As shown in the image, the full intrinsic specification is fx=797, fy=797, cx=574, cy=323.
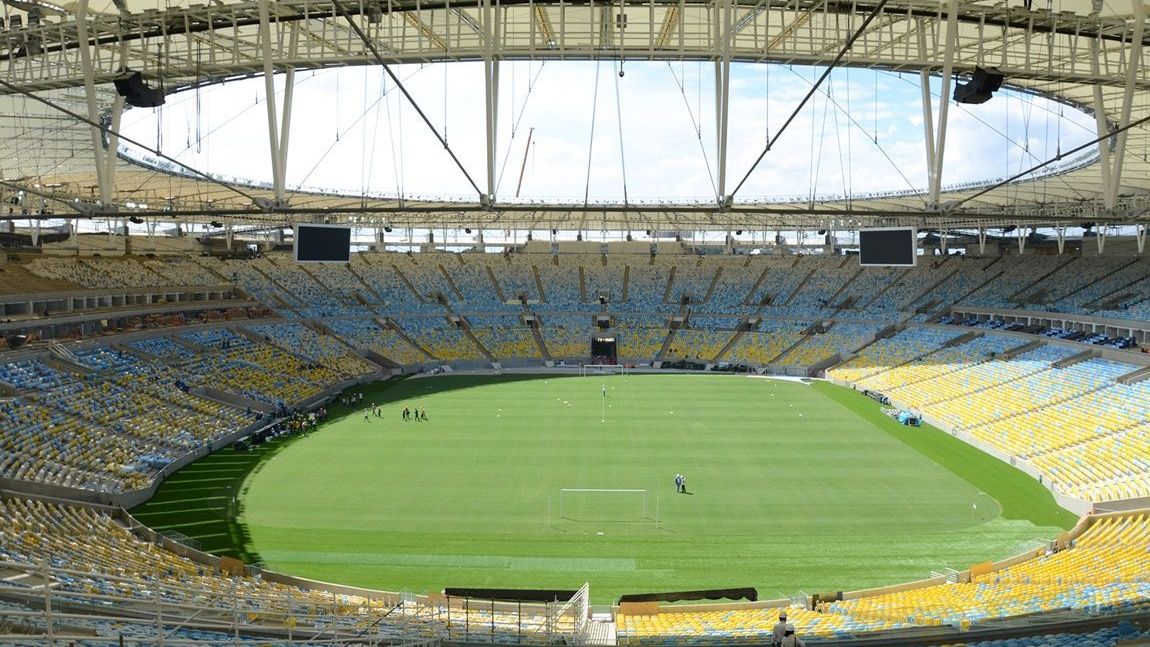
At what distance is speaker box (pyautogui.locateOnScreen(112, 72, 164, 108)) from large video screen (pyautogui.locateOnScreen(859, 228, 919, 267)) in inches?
623

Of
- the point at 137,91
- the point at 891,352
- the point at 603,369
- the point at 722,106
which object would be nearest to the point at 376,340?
the point at 603,369

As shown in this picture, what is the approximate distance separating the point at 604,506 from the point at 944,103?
13.2 metres

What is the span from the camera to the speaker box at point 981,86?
12422mm

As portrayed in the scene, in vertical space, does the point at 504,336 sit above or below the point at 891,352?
above

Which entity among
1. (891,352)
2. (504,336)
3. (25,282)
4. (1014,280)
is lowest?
(891,352)

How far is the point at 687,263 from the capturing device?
200 feet

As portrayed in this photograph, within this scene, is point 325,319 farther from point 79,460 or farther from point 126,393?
point 79,460

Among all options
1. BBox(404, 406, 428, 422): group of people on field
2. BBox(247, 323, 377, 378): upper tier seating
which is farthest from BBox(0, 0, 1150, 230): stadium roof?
BBox(247, 323, 377, 378): upper tier seating

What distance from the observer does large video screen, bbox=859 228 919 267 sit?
19.5 meters

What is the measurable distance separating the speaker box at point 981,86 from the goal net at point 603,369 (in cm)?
3486

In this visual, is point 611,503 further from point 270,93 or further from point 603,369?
point 603,369

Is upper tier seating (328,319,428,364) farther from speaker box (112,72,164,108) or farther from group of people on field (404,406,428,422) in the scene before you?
speaker box (112,72,164,108)

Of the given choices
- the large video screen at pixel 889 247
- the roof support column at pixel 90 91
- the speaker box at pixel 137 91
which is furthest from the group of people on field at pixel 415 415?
the speaker box at pixel 137 91

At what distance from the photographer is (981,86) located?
12.5m
